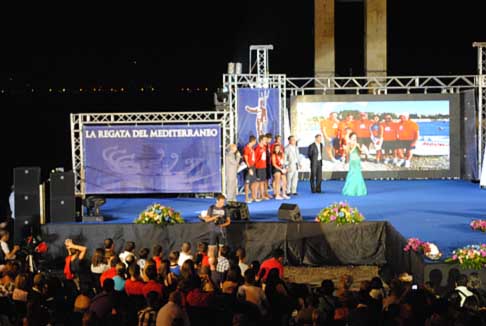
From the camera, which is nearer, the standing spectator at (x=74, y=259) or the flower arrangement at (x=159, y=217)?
the standing spectator at (x=74, y=259)

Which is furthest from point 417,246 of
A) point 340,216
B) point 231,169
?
point 231,169

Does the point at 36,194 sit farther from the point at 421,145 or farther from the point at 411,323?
the point at 421,145

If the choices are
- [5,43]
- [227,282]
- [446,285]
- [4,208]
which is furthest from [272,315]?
[5,43]

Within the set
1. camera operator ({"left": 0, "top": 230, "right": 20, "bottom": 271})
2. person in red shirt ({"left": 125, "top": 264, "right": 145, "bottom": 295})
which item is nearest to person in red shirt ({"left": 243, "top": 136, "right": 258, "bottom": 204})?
camera operator ({"left": 0, "top": 230, "right": 20, "bottom": 271})

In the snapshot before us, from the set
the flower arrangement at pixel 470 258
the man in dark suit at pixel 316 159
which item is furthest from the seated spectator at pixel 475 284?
the man in dark suit at pixel 316 159

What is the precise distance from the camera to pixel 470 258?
1071 cm

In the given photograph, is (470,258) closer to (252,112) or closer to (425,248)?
(425,248)

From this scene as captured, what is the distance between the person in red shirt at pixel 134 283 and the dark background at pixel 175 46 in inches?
1233

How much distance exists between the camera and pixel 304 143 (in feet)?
79.0

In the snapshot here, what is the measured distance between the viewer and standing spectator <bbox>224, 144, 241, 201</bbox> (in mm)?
16953

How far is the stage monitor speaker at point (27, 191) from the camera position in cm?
1483

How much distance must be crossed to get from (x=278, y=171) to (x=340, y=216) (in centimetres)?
420

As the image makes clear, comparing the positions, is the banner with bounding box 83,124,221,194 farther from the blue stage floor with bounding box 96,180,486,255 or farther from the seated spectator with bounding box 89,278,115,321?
the seated spectator with bounding box 89,278,115,321

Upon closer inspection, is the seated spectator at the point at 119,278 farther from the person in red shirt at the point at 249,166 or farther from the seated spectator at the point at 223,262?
the person in red shirt at the point at 249,166
